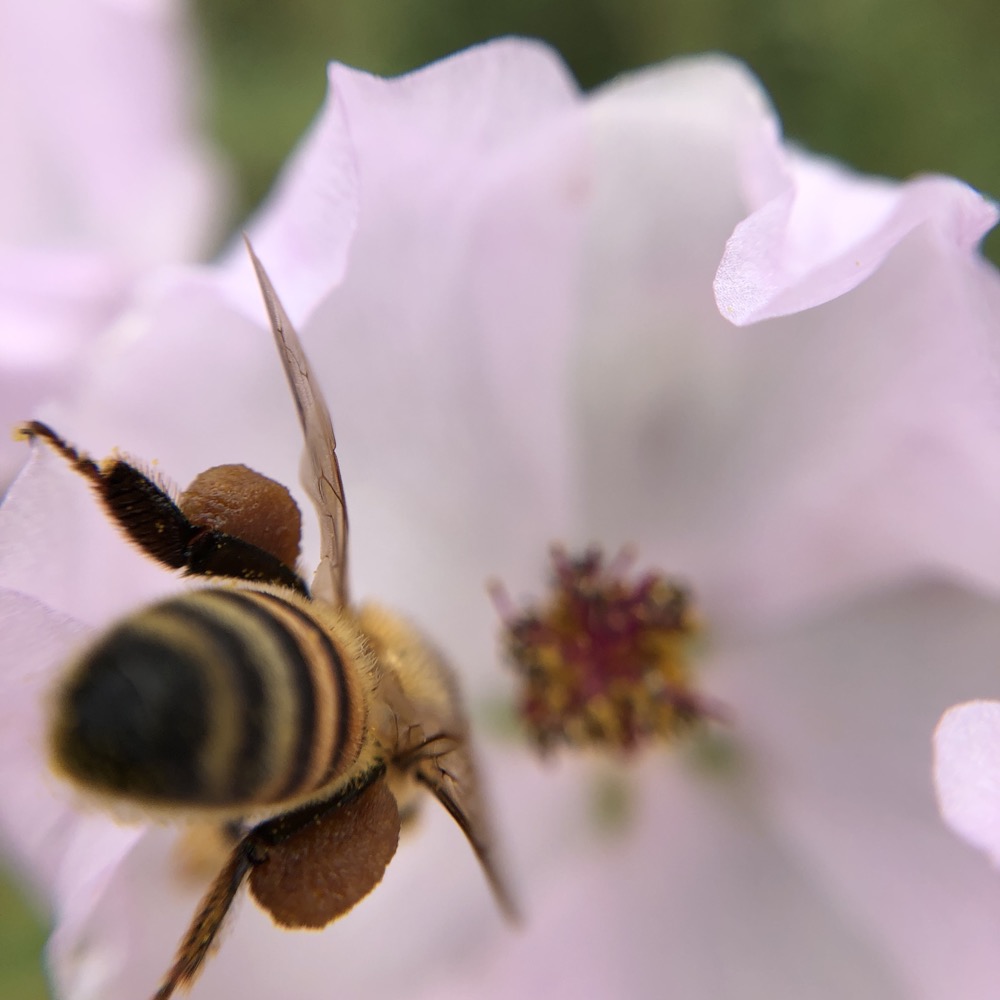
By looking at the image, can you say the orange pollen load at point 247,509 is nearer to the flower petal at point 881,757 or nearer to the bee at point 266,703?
the bee at point 266,703

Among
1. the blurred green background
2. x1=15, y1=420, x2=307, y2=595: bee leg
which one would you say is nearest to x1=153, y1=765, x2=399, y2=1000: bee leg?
x1=15, y1=420, x2=307, y2=595: bee leg

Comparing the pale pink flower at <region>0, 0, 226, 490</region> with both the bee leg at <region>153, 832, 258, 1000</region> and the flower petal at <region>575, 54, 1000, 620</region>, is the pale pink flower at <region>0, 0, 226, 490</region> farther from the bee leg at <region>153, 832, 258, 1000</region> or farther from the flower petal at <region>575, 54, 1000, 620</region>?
the bee leg at <region>153, 832, 258, 1000</region>

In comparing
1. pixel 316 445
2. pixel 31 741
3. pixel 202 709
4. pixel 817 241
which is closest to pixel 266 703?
pixel 202 709

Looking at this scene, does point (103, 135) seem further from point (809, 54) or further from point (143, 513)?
point (143, 513)

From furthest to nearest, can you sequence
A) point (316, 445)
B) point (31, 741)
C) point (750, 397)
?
point (750, 397), point (31, 741), point (316, 445)

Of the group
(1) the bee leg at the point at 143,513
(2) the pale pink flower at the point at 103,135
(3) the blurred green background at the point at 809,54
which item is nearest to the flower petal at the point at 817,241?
(1) the bee leg at the point at 143,513
